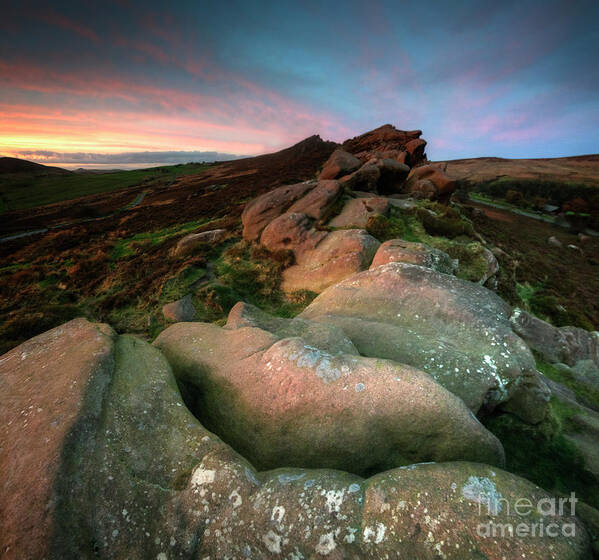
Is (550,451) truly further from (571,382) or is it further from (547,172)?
(547,172)

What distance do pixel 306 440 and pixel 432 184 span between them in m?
36.3

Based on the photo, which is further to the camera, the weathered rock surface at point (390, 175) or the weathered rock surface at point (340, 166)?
the weathered rock surface at point (390, 175)

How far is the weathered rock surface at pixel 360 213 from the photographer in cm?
2291

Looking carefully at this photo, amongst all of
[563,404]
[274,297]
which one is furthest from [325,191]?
[563,404]

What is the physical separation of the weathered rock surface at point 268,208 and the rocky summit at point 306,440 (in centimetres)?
1475

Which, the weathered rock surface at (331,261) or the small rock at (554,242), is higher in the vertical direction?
the weathered rock surface at (331,261)

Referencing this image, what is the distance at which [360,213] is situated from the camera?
23609 millimetres

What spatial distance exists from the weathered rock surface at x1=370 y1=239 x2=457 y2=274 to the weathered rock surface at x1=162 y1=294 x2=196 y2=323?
11.3 m

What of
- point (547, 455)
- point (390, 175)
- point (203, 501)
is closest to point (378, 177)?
point (390, 175)

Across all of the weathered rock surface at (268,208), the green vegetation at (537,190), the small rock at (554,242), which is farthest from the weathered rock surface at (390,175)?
the green vegetation at (537,190)

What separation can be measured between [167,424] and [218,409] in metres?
1.52

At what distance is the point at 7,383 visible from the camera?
695cm

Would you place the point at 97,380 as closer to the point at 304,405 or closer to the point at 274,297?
the point at 304,405

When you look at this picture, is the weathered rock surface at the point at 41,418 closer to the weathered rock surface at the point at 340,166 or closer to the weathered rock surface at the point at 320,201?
the weathered rock surface at the point at 320,201
